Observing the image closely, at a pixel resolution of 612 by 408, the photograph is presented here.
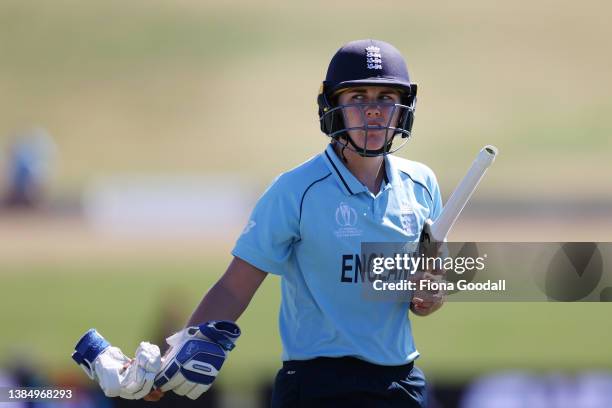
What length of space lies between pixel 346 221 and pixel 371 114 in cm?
37

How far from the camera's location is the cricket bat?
12.8ft

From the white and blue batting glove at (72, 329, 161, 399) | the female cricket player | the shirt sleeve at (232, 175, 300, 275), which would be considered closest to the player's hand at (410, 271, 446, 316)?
the female cricket player

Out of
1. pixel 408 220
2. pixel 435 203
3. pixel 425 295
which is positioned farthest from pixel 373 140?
pixel 425 295

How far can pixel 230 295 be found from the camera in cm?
387

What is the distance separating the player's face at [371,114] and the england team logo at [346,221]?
216mm

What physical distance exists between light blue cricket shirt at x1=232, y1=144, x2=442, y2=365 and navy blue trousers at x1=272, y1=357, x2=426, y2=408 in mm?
34

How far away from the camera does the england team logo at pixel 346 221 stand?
3.88 metres

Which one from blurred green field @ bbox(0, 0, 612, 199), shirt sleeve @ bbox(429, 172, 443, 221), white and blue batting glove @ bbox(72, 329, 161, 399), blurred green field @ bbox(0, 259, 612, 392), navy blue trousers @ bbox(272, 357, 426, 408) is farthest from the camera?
blurred green field @ bbox(0, 0, 612, 199)

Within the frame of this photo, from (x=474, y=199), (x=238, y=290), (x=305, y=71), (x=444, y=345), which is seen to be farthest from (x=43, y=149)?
(x=238, y=290)

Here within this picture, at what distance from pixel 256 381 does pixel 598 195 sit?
813 inches

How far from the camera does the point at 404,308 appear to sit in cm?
398

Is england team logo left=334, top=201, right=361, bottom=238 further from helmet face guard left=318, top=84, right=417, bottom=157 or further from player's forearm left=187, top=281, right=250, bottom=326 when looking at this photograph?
player's forearm left=187, top=281, right=250, bottom=326

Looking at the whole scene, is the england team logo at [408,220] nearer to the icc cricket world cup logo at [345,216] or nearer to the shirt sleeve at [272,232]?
the icc cricket world cup logo at [345,216]

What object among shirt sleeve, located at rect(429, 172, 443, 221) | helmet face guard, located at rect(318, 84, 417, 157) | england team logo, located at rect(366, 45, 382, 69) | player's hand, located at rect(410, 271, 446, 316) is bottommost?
player's hand, located at rect(410, 271, 446, 316)
